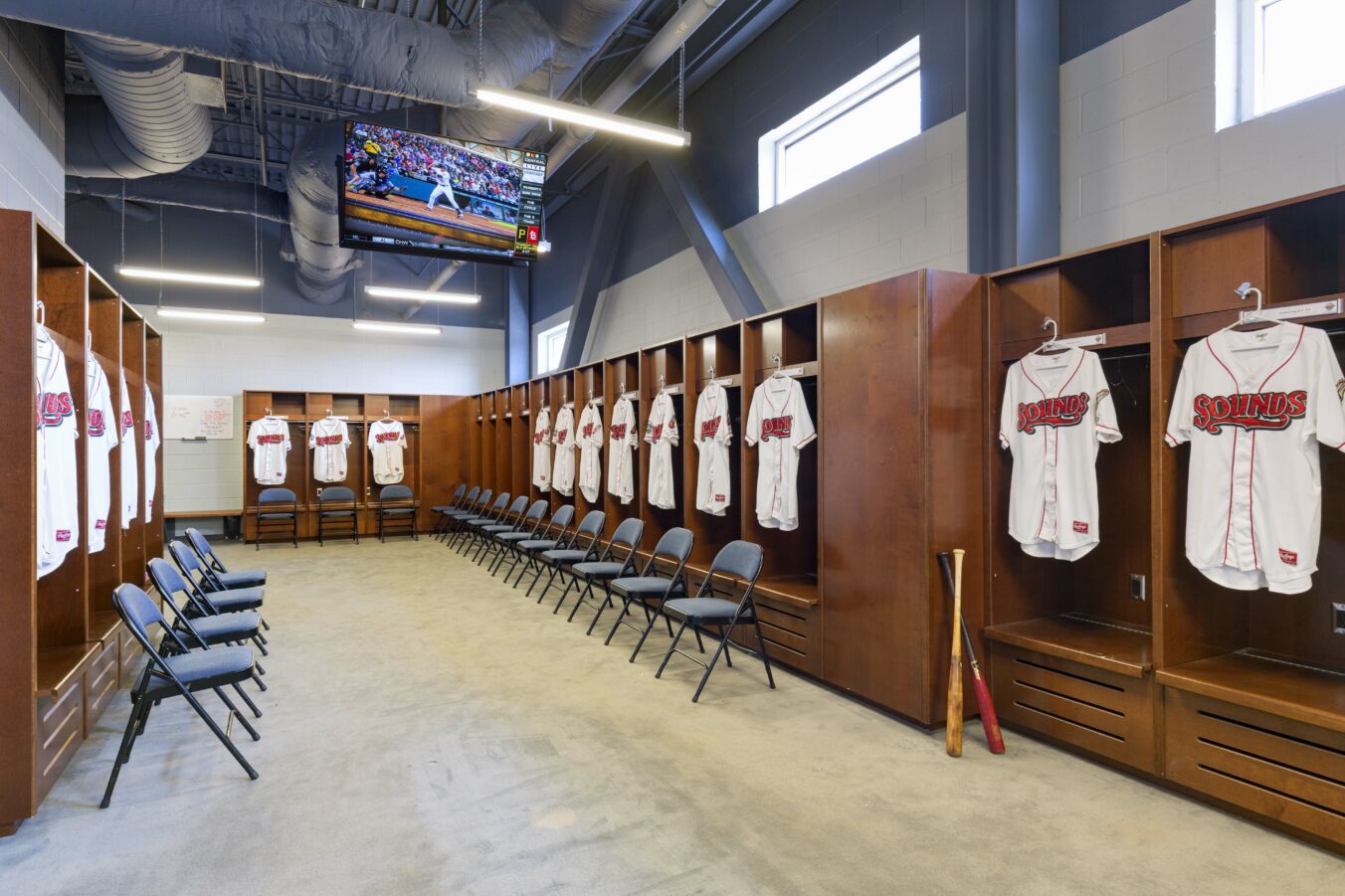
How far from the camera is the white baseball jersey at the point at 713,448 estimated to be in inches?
201

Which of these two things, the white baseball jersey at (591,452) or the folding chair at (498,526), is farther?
the folding chair at (498,526)

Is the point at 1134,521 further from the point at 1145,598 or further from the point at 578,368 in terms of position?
the point at 578,368

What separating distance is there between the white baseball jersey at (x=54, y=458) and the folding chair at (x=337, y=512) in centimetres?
748

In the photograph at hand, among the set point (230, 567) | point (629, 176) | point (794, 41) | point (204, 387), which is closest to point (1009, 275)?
point (794, 41)

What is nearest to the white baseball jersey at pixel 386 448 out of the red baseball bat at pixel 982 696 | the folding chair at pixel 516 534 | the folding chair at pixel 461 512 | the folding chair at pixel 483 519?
the folding chair at pixel 461 512

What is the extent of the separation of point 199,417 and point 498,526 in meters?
5.43

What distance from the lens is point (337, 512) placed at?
10.6 m

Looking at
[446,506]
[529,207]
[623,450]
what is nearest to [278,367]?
[446,506]

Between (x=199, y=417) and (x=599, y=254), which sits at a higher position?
(x=599, y=254)

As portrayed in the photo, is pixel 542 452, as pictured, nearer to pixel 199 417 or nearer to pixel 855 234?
pixel 855 234

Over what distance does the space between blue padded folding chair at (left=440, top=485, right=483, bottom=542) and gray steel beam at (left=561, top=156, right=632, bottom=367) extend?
2.25m

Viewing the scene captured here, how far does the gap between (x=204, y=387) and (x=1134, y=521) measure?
37.4 feet

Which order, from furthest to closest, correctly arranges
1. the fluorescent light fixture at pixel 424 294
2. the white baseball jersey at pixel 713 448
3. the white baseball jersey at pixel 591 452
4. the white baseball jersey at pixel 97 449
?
the fluorescent light fixture at pixel 424 294 → the white baseball jersey at pixel 591 452 → the white baseball jersey at pixel 713 448 → the white baseball jersey at pixel 97 449

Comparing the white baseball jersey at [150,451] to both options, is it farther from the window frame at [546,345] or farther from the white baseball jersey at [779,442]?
the window frame at [546,345]
